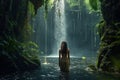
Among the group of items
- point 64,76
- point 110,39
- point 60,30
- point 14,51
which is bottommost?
point 64,76

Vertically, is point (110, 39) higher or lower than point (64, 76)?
higher

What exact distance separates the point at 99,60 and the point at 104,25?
16.2ft

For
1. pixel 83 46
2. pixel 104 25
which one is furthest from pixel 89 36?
pixel 104 25

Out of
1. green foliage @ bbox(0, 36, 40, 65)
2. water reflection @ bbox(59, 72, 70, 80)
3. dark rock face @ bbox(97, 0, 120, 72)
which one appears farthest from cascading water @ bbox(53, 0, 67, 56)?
water reflection @ bbox(59, 72, 70, 80)

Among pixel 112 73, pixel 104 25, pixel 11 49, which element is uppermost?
pixel 104 25

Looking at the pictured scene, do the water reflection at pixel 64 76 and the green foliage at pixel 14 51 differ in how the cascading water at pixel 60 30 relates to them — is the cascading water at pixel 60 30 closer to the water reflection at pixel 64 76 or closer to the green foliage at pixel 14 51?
the green foliage at pixel 14 51

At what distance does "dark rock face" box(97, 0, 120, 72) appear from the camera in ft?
68.9

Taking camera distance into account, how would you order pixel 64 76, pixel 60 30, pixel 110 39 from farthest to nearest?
pixel 60 30 → pixel 110 39 → pixel 64 76

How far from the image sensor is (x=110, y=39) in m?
22.8

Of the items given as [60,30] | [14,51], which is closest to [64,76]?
[14,51]

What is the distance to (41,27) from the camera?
7262cm

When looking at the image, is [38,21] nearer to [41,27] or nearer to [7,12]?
[41,27]

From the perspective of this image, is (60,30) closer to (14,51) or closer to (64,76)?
(14,51)

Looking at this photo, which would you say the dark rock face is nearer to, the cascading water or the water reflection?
the water reflection
